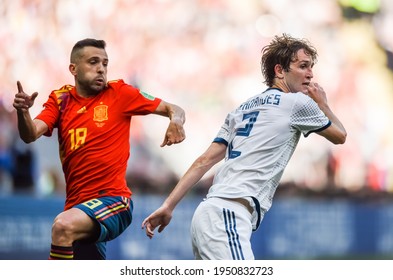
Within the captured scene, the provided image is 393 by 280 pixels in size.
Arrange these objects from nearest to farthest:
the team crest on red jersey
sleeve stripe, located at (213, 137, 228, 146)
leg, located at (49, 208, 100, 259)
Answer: sleeve stripe, located at (213, 137, 228, 146)
leg, located at (49, 208, 100, 259)
the team crest on red jersey

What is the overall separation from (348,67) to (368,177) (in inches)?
113

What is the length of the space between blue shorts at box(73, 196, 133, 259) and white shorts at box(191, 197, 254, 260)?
3.49 ft

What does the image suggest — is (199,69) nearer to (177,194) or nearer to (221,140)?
(221,140)

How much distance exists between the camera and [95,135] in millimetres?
6969

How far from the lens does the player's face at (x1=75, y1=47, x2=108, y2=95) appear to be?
706 cm

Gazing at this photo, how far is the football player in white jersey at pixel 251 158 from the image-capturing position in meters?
5.79

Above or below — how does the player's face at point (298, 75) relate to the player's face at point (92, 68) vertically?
below

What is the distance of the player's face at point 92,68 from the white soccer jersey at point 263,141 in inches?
53.2

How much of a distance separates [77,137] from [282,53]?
5.46 feet

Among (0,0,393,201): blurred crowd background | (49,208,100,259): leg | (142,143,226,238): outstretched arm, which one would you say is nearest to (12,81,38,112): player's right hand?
(49,208,100,259): leg

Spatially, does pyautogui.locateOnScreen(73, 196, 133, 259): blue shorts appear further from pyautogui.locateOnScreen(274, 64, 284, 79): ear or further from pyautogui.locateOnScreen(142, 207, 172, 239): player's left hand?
pyautogui.locateOnScreen(274, 64, 284, 79): ear

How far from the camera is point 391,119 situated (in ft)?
65.9

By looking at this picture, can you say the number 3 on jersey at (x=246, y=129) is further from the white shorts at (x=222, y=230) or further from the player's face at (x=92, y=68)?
the player's face at (x=92, y=68)

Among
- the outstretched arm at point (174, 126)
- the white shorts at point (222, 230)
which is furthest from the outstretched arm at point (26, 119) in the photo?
the white shorts at point (222, 230)
